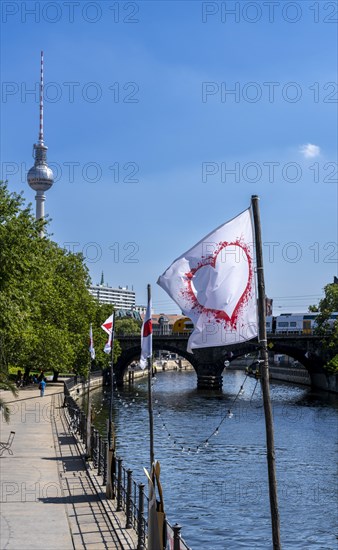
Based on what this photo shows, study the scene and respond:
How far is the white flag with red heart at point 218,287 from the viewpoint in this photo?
10570 millimetres

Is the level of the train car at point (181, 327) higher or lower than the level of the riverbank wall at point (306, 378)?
higher

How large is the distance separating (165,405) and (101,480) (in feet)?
155

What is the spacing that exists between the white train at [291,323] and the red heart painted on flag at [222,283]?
104691 millimetres

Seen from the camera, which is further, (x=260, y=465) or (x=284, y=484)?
(x=260, y=465)

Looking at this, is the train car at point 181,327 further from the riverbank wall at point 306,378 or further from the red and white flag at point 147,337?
the red and white flag at point 147,337

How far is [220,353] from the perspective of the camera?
98062 mm

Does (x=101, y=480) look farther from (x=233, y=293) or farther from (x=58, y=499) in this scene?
(x=233, y=293)

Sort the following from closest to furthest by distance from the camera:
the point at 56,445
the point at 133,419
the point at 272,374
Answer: the point at 56,445 → the point at 133,419 → the point at 272,374

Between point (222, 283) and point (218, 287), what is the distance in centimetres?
9

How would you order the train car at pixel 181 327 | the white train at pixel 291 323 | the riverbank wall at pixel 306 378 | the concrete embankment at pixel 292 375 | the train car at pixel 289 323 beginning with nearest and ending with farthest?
the riverbank wall at pixel 306 378 < the concrete embankment at pixel 292 375 < the train car at pixel 181 327 < the white train at pixel 291 323 < the train car at pixel 289 323

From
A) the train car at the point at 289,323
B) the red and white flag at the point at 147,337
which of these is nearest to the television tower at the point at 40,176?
the train car at the point at 289,323

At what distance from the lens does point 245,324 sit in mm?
10688

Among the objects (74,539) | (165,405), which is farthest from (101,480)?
(165,405)

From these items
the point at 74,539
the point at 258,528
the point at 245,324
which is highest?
the point at 245,324
